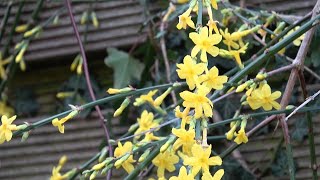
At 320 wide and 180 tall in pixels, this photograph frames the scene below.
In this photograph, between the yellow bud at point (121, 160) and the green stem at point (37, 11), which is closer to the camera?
the yellow bud at point (121, 160)

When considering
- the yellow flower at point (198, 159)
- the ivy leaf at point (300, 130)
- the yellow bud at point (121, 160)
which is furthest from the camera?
the ivy leaf at point (300, 130)

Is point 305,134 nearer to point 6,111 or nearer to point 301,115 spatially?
point 301,115

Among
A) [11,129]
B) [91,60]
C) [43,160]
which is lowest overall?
[43,160]

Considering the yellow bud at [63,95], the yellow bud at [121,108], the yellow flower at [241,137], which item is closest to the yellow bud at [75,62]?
the yellow bud at [63,95]

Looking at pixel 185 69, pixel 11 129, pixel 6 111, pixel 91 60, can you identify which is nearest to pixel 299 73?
pixel 185 69

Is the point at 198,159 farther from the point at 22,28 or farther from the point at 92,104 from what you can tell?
the point at 22,28

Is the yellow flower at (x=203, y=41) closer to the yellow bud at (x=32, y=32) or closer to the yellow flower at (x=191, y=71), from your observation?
the yellow flower at (x=191, y=71)

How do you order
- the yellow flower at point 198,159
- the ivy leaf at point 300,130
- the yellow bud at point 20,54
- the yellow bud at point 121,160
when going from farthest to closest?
the yellow bud at point 20,54
the ivy leaf at point 300,130
the yellow bud at point 121,160
the yellow flower at point 198,159

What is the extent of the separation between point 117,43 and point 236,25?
252 mm

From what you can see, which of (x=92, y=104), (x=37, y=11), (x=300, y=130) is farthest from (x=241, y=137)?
(x=37, y=11)

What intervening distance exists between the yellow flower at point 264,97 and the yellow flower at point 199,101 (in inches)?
5.1

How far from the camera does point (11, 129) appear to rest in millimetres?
878

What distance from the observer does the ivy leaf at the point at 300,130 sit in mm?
1157

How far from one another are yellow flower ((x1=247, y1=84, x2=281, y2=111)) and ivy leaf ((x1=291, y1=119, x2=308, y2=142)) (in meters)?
0.26
